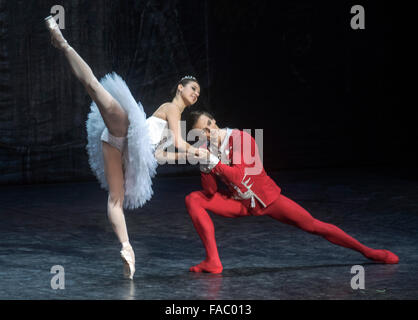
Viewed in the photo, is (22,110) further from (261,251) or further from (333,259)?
(333,259)

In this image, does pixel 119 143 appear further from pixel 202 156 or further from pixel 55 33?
pixel 55 33

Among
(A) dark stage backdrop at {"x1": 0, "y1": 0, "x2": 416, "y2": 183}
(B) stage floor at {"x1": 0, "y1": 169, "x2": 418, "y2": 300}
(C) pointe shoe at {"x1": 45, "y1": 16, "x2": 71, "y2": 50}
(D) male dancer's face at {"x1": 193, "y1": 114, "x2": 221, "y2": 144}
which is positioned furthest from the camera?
(A) dark stage backdrop at {"x1": 0, "y1": 0, "x2": 416, "y2": 183}

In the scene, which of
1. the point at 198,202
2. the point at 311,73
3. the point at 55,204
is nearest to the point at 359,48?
the point at 311,73

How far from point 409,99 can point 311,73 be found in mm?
1301

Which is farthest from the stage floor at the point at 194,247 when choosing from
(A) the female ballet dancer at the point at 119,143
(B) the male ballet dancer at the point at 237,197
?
(A) the female ballet dancer at the point at 119,143

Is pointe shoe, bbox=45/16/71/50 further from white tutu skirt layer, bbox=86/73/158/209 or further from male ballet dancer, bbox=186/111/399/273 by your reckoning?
male ballet dancer, bbox=186/111/399/273

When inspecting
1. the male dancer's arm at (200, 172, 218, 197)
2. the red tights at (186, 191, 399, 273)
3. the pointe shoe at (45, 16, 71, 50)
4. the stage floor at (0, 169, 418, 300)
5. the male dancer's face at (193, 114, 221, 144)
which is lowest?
the stage floor at (0, 169, 418, 300)

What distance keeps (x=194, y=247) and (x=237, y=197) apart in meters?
0.77

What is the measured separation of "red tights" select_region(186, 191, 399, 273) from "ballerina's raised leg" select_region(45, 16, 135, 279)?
1.14ft

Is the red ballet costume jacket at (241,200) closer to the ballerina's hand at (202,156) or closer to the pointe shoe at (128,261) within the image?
the ballerina's hand at (202,156)

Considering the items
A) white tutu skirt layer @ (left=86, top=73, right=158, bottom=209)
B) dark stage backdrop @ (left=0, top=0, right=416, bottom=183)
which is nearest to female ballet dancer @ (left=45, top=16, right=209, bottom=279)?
white tutu skirt layer @ (left=86, top=73, right=158, bottom=209)

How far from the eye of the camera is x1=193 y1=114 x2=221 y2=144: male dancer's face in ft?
11.5

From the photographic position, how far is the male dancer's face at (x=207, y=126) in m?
3.52

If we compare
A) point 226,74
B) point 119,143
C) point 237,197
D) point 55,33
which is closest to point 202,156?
point 237,197
